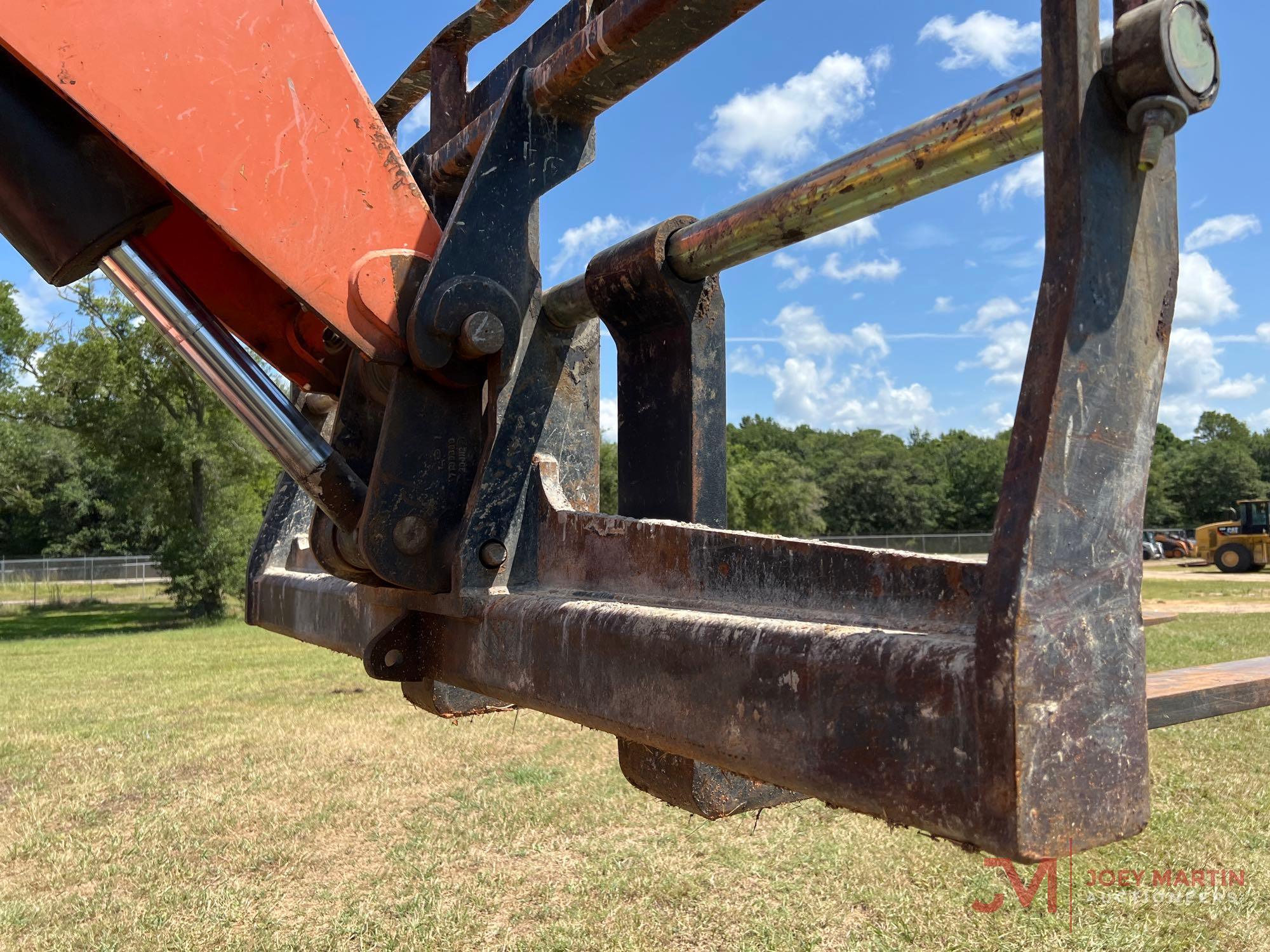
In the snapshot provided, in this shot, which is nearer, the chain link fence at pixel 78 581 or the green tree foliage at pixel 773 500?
the chain link fence at pixel 78 581

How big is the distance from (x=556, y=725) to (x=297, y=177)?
323 inches

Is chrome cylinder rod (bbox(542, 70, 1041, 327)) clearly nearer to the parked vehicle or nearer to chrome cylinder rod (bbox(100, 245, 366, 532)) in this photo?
chrome cylinder rod (bbox(100, 245, 366, 532))

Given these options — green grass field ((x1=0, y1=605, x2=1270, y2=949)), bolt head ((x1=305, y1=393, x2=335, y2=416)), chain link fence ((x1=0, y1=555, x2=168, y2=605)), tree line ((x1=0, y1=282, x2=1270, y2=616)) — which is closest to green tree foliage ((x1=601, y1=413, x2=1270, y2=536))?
tree line ((x1=0, y1=282, x2=1270, y2=616))

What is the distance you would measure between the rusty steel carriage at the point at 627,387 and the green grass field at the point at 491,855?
3.23 m

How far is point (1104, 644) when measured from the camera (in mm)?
850

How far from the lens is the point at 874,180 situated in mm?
1247

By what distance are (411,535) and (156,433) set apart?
23.3 meters

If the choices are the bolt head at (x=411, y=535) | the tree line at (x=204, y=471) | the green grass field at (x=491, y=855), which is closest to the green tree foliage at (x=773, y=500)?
the tree line at (x=204, y=471)

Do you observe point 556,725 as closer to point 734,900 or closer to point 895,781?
point 734,900

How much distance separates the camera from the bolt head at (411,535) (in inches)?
63.4

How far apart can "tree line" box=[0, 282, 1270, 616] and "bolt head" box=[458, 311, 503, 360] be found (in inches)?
39.6

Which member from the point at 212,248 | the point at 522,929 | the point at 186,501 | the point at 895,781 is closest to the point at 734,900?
the point at 522,929
